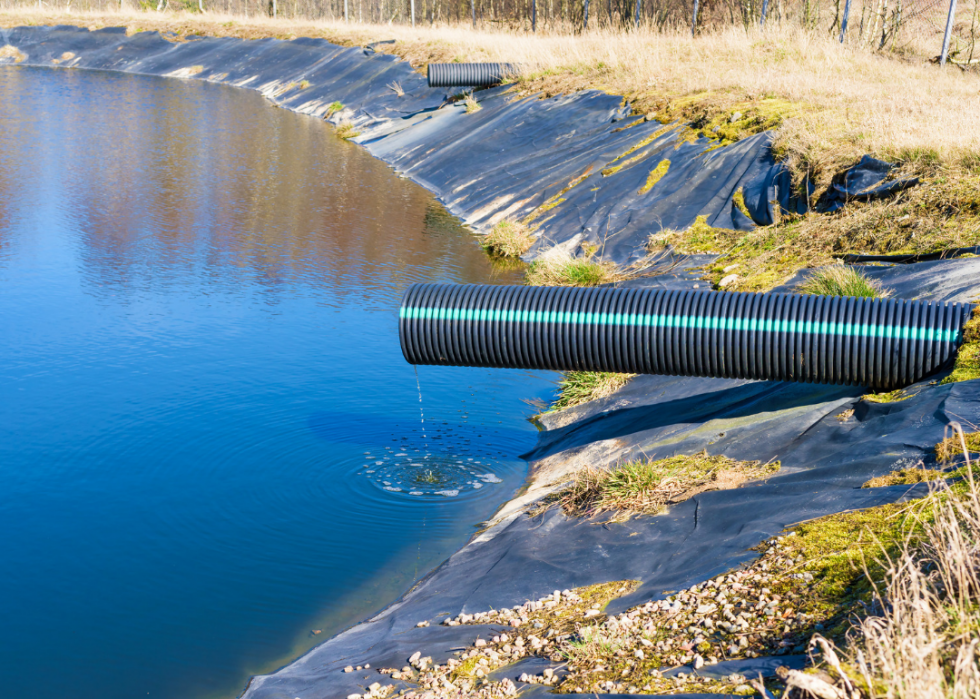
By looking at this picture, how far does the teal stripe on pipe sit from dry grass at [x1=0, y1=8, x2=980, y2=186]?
4439mm

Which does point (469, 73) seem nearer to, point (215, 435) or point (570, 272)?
point (570, 272)

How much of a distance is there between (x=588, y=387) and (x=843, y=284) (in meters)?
2.80

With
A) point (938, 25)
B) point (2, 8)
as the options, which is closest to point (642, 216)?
point (938, 25)

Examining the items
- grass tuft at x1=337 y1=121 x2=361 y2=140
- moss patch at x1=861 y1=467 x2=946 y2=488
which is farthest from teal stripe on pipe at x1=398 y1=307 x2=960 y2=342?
grass tuft at x1=337 y1=121 x2=361 y2=140

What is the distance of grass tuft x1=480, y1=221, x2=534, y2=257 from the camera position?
1496 centimetres

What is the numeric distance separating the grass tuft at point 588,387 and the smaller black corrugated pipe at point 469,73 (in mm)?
15568

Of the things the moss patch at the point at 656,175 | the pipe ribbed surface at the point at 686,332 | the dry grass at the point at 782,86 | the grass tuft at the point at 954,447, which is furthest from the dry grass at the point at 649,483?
the moss patch at the point at 656,175

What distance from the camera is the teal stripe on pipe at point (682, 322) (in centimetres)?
635

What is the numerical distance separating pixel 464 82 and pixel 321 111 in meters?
8.15

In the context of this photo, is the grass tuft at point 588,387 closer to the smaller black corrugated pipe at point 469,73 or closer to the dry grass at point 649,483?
the dry grass at point 649,483

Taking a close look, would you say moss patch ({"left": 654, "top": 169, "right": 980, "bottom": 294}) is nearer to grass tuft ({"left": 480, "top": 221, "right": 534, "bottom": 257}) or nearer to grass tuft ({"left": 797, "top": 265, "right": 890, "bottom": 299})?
grass tuft ({"left": 797, "top": 265, "right": 890, "bottom": 299})

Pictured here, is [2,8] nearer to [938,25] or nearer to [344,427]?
[938,25]

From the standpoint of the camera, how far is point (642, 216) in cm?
1370

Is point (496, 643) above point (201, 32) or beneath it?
beneath
